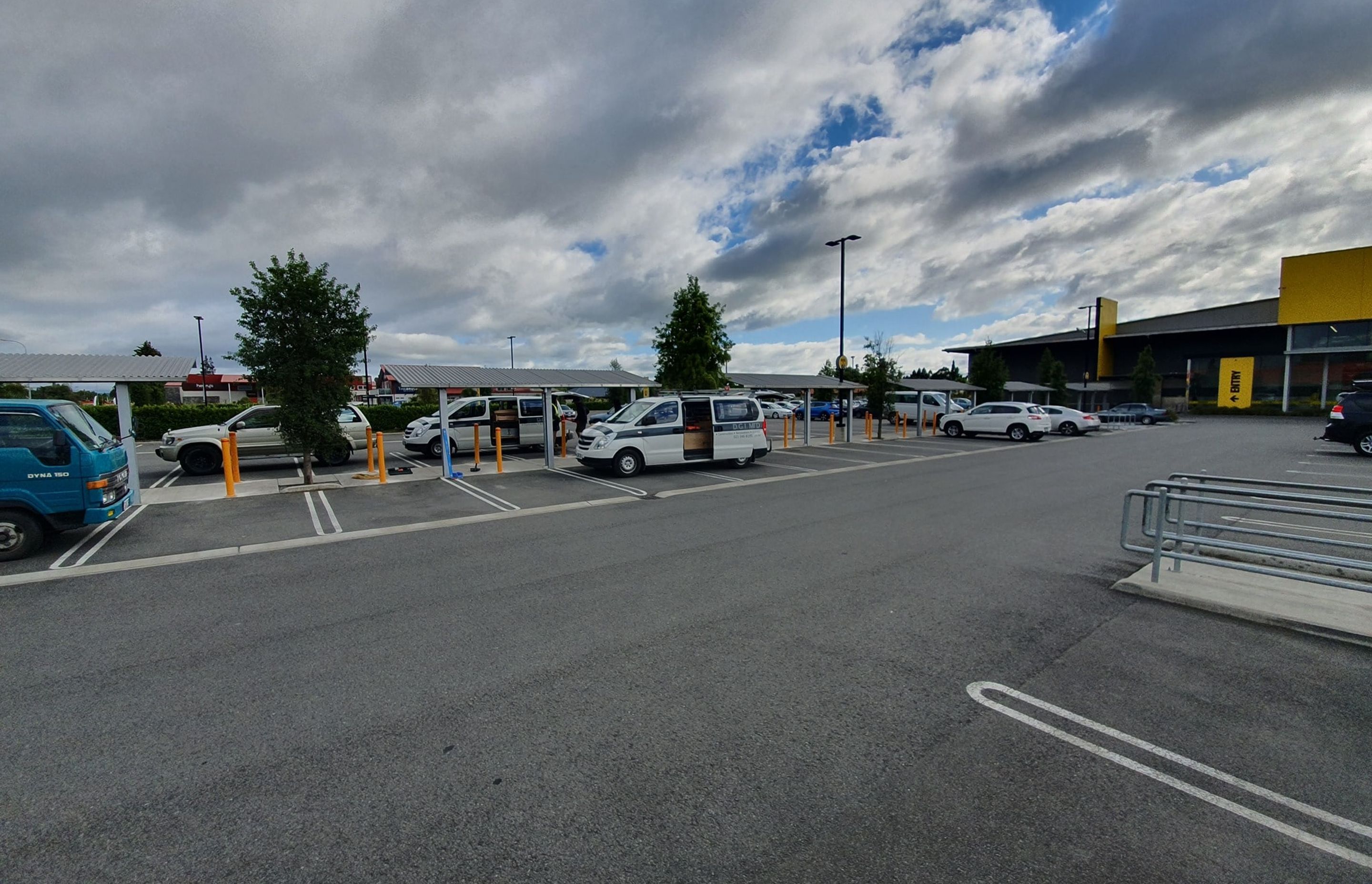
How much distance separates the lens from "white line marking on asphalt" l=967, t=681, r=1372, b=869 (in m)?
2.49

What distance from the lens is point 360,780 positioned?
291 centimetres

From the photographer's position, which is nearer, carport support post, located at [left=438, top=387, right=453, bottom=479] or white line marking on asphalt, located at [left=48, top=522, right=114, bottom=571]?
white line marking on asphalt, located at [left=48, top=522, right=114, bottom=571]

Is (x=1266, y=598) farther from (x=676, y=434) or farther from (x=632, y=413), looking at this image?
(x=632, y=413)

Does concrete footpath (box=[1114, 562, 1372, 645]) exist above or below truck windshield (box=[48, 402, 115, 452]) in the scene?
below

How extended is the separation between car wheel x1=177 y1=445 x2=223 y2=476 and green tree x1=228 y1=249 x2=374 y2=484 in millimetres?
2522

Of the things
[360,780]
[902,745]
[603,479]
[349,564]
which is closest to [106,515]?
[349,564]

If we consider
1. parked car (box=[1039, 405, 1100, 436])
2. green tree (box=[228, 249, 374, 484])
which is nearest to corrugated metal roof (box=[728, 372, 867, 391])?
parked car (box=[1039, 405, 1100, 436])

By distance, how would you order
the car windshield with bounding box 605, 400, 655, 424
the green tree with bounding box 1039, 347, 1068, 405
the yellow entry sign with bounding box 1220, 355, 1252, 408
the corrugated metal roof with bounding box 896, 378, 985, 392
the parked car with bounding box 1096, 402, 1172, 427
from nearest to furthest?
the car windshield with bounding box 605, 400, 655, 424 → the corrugated metal roof with bounding box 896, 378, 985, 392 → the parked car with bounding box 1096, 402, 1172, 427 → the yellow entry sign with bounding box 1220, 355, 1252, 408 → the green tree with bounding box 1039, 347, 1068, 405

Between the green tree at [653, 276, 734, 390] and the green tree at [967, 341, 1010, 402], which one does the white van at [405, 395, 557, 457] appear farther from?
the green tree at [967, 341, 1010, 402]

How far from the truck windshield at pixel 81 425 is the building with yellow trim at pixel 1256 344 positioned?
46.1m

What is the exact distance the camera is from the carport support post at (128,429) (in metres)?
9.84

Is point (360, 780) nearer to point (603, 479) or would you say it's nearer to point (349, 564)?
point (349, 564)

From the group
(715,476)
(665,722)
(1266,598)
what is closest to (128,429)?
(715,476)

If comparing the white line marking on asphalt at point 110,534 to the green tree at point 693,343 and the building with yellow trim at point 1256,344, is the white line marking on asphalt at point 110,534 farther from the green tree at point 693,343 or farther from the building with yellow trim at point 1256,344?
the building with yellow trim at point 1256,344
